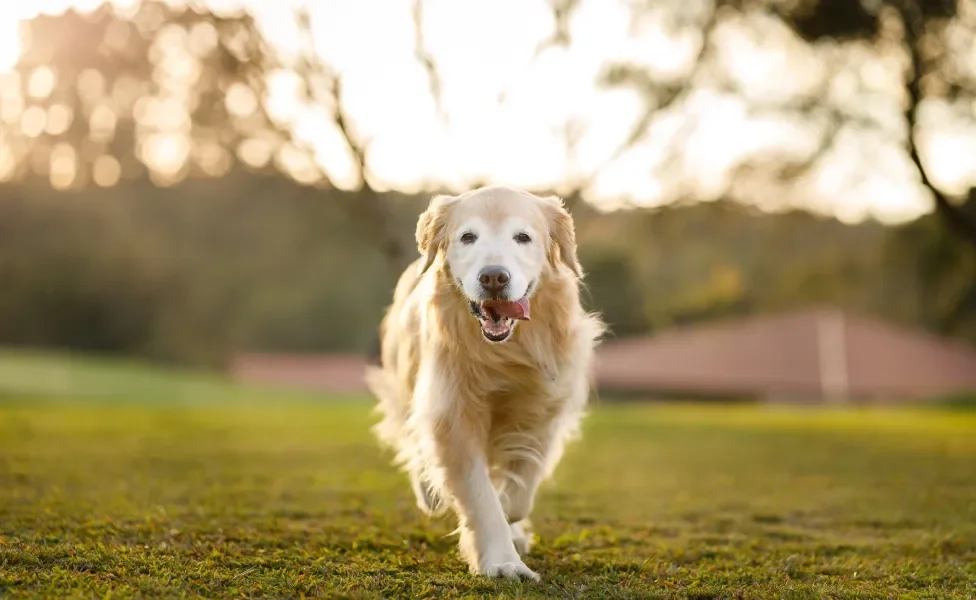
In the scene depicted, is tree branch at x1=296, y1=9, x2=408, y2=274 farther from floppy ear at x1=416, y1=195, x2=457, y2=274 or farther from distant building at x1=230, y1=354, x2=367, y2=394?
distant building at x1=230, y1=354, x2=367, y2=394

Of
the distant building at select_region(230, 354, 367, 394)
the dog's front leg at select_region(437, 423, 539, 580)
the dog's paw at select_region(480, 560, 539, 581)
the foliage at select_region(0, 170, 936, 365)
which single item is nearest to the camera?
the dog's paw at select_region(480, 560, 539, 581)

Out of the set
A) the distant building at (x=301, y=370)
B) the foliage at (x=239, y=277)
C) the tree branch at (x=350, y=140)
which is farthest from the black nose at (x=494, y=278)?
the distant building at (x=301, y=370)

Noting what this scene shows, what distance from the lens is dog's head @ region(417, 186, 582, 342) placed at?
427cm

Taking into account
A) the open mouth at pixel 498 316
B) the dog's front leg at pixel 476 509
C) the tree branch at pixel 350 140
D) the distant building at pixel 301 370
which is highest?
the tree branch at pixel 350 140

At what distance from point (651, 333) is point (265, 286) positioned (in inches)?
735

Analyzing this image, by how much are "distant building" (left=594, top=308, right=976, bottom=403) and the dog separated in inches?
1194

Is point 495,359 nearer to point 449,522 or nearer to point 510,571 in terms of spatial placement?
point 510,571

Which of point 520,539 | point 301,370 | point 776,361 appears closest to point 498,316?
point 520,539

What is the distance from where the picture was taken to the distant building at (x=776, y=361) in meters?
35.2

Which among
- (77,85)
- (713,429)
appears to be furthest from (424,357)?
(77,85)

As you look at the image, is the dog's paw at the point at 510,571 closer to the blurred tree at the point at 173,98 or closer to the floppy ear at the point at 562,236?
the floppy ear at the point at 562,236

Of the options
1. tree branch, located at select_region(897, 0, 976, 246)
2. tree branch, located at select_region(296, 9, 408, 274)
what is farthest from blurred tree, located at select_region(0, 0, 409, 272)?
tree branch, located at select_region(897, 0, 976, 246)

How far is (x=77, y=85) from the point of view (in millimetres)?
22859

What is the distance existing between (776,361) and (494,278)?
3380 cm
